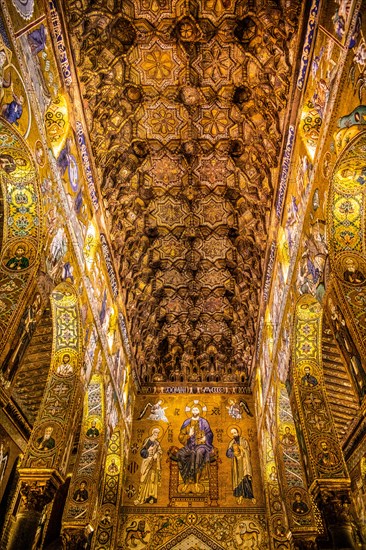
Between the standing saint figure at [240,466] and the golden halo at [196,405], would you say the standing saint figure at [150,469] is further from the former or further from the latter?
the standing saint figure at [240,466]

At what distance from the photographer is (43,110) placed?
24.2 ft

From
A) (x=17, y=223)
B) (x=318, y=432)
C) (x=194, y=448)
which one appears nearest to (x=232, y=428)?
(x=194, y=448)

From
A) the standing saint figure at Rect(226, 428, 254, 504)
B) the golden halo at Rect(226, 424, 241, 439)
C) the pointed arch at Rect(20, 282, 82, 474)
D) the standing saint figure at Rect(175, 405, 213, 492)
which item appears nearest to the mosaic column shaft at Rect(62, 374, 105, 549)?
the pointed arch at Rect(20, 282, 82, 474)

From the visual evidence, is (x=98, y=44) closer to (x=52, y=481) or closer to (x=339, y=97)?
(x=339, y=97)

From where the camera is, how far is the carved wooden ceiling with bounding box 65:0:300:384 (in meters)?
9.09

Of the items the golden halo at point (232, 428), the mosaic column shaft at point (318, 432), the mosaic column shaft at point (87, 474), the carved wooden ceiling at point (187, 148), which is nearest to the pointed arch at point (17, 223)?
the carved wooden ceiling at point (187, 148)

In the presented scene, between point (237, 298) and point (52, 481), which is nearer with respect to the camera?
point (52, 481)

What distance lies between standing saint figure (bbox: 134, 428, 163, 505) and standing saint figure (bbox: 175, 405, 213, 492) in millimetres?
738

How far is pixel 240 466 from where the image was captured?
14.5 m

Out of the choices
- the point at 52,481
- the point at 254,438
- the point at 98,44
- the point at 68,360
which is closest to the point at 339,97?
the point at 98,44

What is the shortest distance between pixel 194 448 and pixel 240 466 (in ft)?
5.43

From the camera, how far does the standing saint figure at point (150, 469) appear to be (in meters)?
13.8

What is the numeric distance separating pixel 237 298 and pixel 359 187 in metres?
8.54

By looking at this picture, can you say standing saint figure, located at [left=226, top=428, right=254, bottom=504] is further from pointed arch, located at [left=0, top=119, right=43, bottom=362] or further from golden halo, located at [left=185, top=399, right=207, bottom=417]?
pointed arch, located at [left=0, top=119, right=43, bottom=362]
